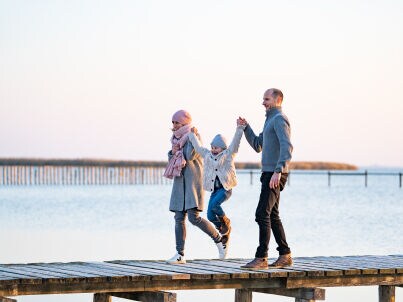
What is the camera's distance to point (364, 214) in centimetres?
5328

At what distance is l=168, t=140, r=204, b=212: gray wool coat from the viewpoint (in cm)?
1317

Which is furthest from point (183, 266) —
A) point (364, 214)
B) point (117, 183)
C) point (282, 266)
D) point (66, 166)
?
point (117, 183)

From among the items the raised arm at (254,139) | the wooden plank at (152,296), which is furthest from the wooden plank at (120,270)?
the raised arm at (254,139)

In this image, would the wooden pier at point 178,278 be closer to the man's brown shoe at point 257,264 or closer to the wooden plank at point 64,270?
the wooden plank at point 64,270

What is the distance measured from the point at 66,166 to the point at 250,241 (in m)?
80.3

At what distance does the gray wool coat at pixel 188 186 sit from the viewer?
1317 centimetres

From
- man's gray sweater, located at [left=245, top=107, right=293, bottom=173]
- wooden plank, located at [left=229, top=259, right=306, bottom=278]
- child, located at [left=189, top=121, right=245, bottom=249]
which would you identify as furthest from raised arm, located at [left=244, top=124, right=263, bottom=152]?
wooden plank, located at [left=229, top=259, right=306, bottom=278]

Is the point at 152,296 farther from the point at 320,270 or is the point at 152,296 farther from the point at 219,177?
the point at 219,177

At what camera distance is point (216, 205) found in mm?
14297

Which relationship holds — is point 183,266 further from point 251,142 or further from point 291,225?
point 291,225

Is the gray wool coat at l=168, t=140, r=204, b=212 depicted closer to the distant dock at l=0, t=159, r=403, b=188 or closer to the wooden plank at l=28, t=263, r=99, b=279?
the wooden plank at l=28, t=263, r=99, b=279

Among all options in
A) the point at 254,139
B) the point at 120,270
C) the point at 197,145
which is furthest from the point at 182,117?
the point at 120,270

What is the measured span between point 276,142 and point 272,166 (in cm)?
25

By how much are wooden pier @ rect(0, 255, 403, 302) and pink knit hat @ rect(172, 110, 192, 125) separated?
158cm
